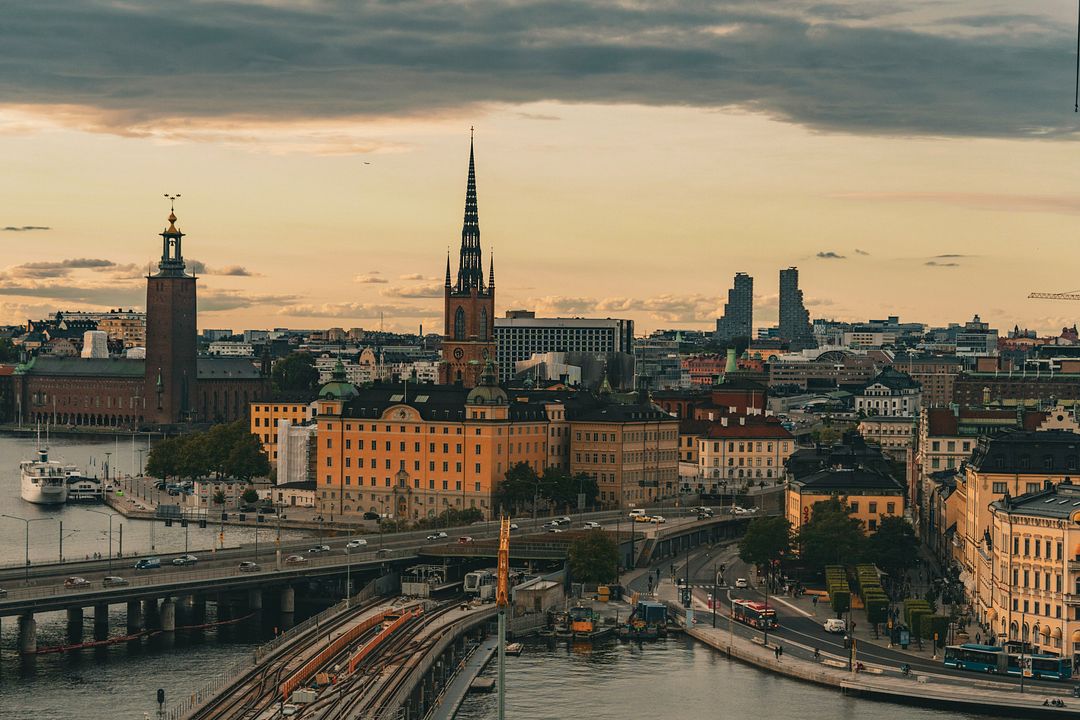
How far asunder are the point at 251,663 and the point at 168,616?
1379 cm

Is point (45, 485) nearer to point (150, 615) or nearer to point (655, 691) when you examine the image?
point (150, 615)

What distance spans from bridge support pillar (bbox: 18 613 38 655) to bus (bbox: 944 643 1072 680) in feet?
116

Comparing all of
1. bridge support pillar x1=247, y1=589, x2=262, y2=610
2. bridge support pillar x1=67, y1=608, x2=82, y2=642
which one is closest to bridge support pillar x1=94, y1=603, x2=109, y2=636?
bridge support pillar x1=67, y1=608, x2=82, y2=642

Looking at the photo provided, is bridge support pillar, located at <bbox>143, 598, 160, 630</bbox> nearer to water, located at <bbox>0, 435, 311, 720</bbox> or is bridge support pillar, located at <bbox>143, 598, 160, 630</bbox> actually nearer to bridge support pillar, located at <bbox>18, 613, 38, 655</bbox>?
water, located at <bbox>0, 435, 311, 720</bbox>

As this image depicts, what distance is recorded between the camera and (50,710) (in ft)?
243

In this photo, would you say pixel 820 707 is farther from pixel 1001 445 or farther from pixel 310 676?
pixel 1001 445

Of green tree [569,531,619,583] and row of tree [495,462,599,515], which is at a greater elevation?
row of tree [495,462,599,515]

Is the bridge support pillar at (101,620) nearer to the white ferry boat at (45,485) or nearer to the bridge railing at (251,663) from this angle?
the bridge railing at (251,663)

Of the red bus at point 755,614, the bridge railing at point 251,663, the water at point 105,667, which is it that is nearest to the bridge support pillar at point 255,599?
the water at point 105,667

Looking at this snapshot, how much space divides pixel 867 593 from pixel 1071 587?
43.3 ft

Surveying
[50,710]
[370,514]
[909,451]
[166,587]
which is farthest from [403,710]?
[909,451]

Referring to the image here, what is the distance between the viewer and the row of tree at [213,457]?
156500 millimetres

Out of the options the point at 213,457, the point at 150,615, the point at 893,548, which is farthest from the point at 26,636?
the point at 213,457

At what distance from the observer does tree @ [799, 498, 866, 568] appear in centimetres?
10188
